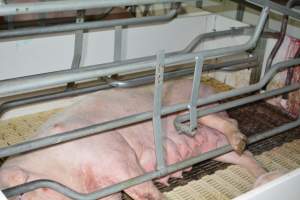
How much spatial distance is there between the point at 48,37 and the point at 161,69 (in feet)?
4.37

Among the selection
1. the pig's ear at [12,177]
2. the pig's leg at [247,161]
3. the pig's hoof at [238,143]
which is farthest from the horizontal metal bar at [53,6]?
the pig's leg at [247,161]

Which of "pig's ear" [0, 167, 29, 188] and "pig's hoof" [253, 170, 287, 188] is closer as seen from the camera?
"pig's ear" [0, 167, 29, 188]

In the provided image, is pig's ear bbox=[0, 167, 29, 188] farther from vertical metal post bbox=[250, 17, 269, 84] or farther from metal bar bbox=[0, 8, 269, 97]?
vertical metal post bbox=[250, 17, 269, 84]

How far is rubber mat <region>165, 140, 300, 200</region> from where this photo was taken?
75.1 inches

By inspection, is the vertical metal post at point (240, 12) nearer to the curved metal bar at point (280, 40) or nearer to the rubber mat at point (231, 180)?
the curved metal bar at point (280, 40)

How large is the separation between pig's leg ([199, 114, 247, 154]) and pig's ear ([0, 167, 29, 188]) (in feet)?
2.98

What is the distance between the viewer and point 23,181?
4.95 feet

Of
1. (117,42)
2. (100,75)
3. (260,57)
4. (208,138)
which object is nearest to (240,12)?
(260,57)

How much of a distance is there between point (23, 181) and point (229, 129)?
3.22 ft

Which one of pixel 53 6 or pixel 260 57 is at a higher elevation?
pixel 53 6

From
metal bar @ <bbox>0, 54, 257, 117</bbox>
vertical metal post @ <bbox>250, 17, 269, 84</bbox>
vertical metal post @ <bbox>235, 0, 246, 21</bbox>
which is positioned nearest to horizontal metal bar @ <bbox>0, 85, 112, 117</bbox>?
metal bar @ <bbox>0, 54, 257, 117</bbox>

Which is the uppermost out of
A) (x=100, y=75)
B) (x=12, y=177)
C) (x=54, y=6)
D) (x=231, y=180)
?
(x=54, y=6)

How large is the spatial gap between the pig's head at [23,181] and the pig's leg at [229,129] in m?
0.83

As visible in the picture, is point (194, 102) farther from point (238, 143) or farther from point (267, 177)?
point (267, 177)
